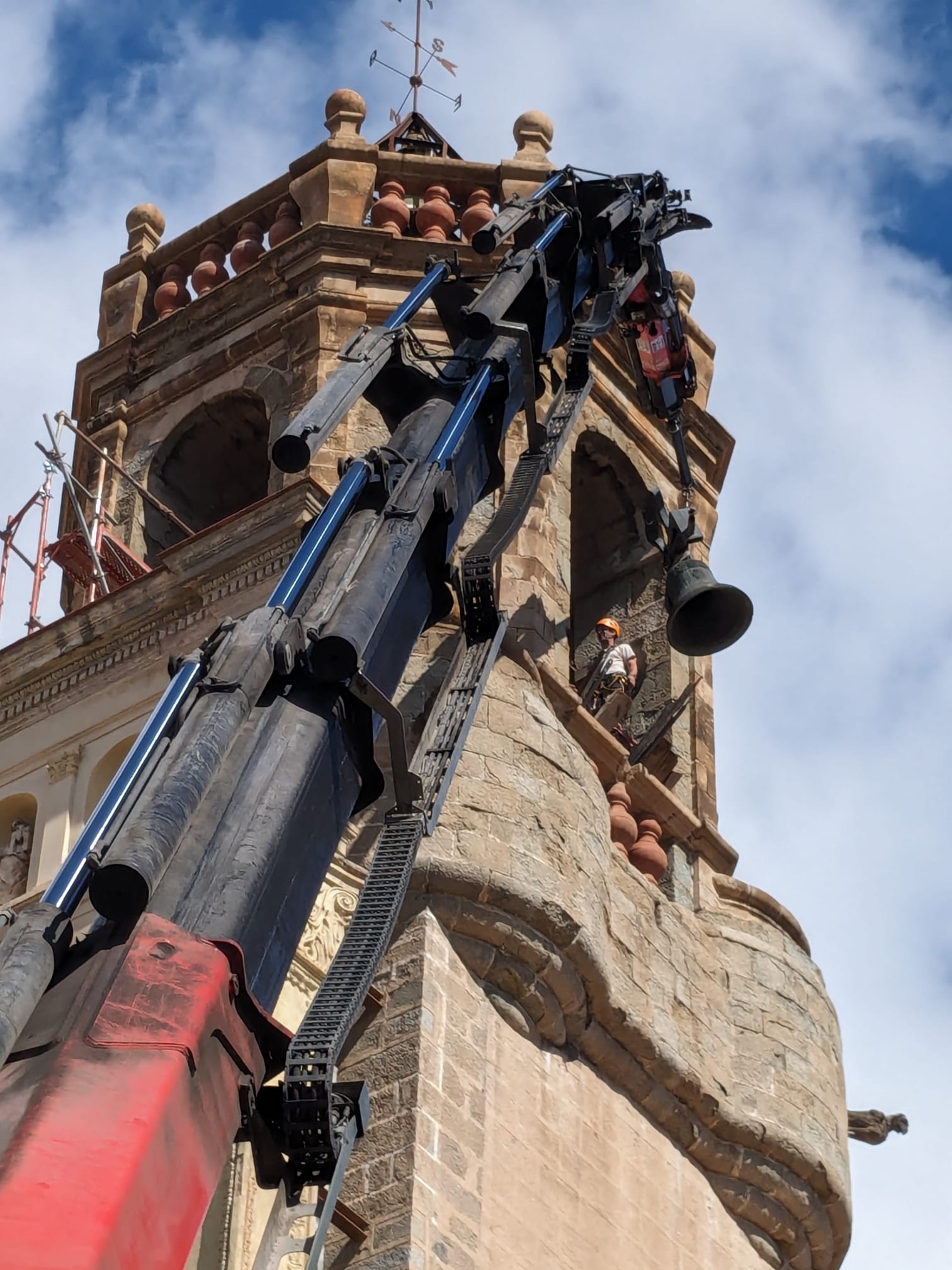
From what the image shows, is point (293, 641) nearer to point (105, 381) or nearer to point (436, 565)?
point (436, 565)

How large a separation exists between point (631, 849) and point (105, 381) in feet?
18.2

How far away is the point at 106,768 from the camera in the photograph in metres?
16.3

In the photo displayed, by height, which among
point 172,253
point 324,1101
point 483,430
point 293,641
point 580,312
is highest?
point 172,253

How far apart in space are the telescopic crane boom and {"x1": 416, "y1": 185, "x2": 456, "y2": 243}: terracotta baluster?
532 centimetres

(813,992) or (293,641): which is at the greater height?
(813,992)

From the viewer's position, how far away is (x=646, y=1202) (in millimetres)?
15719

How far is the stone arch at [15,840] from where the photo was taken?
1602 cm

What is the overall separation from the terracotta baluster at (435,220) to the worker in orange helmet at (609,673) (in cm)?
289

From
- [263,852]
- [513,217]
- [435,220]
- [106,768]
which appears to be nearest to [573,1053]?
[106,768]

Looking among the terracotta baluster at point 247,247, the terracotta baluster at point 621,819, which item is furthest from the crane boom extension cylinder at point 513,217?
the terracotta baluster at point 247,247

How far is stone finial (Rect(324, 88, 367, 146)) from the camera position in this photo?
70.2 ft

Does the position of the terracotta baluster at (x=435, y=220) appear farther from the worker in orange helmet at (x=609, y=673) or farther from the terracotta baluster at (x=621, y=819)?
the terracotta baluster at (x=621, y=819)

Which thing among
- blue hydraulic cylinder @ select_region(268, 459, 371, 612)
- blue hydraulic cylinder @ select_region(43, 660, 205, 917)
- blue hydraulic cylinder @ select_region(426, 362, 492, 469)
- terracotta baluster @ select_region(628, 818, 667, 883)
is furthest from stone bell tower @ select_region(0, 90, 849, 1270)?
blue hydraulic cylinder @ select_region(43, 660, 205, 917)

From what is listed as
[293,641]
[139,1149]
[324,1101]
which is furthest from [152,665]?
[139,1149]
